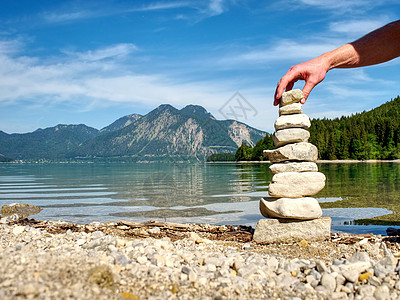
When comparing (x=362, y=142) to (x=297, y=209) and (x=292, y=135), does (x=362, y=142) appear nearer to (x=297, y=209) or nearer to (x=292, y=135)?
(x=292, y=135)

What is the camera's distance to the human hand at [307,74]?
7727 millimetres

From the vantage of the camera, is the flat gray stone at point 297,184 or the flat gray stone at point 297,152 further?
the flat gray stone at point 297,152

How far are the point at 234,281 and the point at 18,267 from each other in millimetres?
3117

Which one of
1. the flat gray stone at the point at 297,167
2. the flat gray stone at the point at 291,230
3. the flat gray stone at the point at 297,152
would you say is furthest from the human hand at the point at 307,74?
the flat gray stone at the point at 291,230

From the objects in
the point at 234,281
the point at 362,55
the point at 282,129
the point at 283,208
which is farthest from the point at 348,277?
the point at 282,129

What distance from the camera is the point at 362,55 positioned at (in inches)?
275

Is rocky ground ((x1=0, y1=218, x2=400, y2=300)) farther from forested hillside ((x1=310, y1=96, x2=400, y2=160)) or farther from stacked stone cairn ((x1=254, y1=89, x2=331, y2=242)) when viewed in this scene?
forested hillside ((x1=310, y1=96, x2=400, y2=160))

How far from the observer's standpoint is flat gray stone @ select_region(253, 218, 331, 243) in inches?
356

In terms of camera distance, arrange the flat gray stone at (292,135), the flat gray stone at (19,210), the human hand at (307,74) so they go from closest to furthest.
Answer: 1. the human hand at (307,74)
2. the flat gray stone at (292,135)
3. the flat gray stone at (19,210)

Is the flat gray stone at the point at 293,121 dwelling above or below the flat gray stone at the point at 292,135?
above

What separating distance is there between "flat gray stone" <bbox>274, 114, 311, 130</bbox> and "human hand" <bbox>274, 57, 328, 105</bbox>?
74 centimetres

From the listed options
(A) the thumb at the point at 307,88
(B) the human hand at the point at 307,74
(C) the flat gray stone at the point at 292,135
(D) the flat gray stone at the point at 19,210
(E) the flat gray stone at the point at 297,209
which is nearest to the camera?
(B) the human hand at the point at 307,74

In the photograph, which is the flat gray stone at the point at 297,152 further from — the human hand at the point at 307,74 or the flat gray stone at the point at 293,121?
the human hand at the point at 307,74

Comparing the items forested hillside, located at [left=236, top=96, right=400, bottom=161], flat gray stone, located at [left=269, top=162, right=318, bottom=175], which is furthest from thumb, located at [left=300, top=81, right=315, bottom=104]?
forested hillside, located at [left=236, top=96, right=400, bottom=161]
